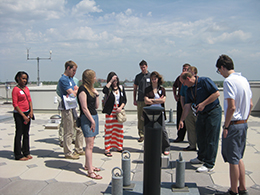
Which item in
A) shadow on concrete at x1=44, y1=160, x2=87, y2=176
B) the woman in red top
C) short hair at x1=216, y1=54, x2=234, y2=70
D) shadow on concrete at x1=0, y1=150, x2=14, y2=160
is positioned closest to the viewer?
short hair at x1=216, y1=54, x2=234, y2=70

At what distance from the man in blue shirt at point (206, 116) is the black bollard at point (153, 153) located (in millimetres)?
1620

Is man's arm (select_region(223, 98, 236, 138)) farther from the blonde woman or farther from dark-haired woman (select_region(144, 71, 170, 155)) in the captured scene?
dark-haired woman (select_region(144, 71, 170, 155))

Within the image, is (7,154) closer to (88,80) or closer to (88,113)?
(88,113)

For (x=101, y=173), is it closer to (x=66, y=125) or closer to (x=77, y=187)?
(x=77, y=187)

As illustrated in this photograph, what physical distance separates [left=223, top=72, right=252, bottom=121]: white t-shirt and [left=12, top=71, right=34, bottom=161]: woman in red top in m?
4.18

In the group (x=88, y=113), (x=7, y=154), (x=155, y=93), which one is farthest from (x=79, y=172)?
(x=155, y=93)

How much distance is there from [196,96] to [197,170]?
138cm

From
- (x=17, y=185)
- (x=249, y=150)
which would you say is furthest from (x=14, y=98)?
(x=249, y=150)

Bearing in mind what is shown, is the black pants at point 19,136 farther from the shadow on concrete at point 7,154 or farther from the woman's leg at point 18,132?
the shadow on concrete at point 7,154

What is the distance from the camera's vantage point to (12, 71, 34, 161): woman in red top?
5.69m

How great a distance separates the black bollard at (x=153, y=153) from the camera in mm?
3391

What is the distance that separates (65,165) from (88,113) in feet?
4.90

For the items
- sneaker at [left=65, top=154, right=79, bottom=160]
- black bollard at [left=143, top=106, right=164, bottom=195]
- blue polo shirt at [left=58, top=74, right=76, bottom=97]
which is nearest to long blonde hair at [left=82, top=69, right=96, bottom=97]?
blue polo shirt at [left=58, top=74, right=76, bottom=97]

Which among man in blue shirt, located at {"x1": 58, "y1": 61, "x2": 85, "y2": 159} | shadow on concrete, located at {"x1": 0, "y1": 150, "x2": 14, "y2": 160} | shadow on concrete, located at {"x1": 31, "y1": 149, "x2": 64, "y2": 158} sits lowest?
shadow on concrete, located at {"x1": 31, "y1": 149, "x2": 64, "y2": 158}
